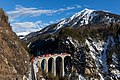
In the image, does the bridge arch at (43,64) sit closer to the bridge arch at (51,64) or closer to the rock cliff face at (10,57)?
the bridge arch at (51,64)

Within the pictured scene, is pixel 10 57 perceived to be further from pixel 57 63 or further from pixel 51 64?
pixel 57 63

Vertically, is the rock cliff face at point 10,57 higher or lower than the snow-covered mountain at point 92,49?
lower

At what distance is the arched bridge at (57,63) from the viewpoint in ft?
347

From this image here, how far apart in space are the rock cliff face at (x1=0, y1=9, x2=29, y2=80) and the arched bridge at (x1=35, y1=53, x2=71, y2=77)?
18.8m

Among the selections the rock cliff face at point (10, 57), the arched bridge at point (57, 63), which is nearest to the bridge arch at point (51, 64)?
the arched bridge at point (57, 63)

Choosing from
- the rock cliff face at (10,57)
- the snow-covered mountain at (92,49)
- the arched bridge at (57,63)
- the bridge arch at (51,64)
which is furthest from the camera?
the snow-covered mountain at (92,49)

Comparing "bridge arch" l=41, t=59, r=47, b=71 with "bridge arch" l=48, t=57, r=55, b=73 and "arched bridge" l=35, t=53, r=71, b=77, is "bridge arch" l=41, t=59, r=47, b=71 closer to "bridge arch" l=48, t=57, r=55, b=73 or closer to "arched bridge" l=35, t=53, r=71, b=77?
"arched bridge" l=35, t=53, r=71, b=77

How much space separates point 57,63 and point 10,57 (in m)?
41.4

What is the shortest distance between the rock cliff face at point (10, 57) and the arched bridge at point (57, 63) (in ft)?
61.7

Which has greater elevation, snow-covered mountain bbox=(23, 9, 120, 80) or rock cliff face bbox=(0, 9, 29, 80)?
snow-covered mountain bbox=(23, 9, 120, 80)

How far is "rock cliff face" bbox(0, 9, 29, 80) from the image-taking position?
224ft

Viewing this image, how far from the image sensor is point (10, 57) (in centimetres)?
7400

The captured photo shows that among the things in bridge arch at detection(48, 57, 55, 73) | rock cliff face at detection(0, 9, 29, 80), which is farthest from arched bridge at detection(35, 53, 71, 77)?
rock cliff face at detection(0, 9, 29, 80)

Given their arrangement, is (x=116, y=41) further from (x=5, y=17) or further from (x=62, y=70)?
(x=5, y=17)
